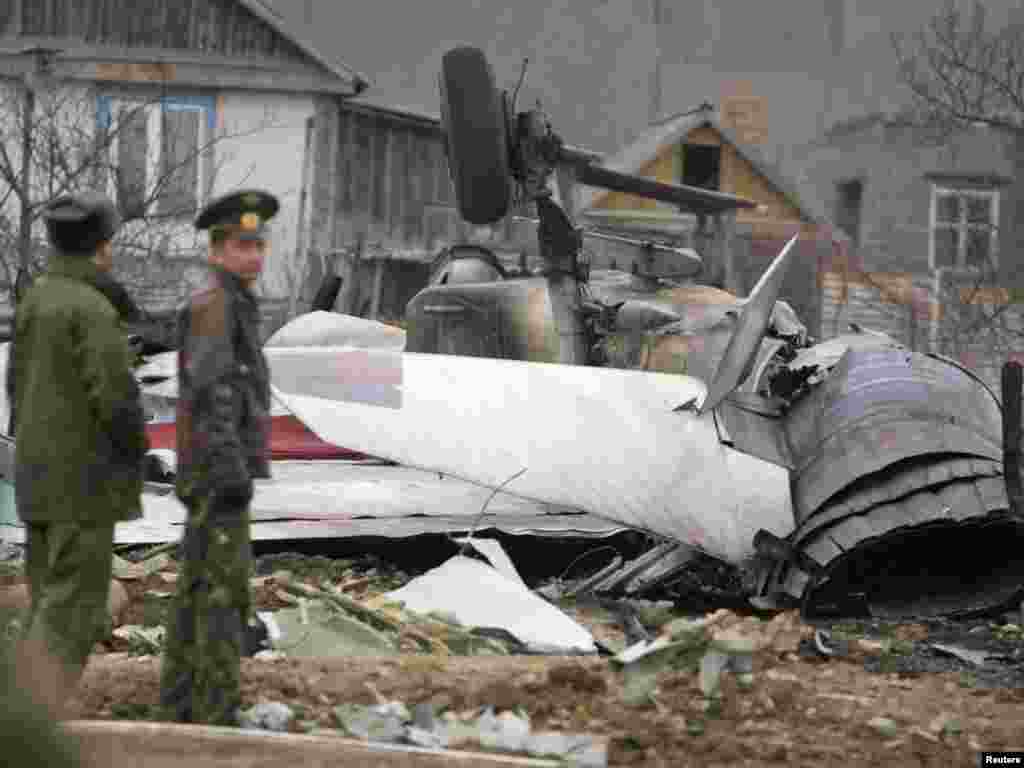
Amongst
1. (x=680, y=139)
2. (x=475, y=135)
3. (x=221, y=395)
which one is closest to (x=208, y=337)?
(x=221, y=395)

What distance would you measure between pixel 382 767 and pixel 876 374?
4841mm

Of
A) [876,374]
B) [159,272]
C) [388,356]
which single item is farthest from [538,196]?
[159,272]

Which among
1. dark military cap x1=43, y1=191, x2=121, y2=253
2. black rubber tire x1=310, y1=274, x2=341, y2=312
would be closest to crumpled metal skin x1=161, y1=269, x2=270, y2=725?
dark military cap x1=43, y1=191, x2=121, y2=253

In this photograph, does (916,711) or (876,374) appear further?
(876,374)

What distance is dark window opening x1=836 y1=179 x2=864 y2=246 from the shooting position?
128 feet

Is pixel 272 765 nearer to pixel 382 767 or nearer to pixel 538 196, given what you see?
pixel 382 767

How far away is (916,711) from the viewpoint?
242 inches

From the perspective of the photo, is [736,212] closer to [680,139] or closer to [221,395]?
[680,139]

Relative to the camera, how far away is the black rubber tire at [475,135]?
869 cm

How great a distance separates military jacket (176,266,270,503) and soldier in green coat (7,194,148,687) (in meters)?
0.22

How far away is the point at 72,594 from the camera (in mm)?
5328

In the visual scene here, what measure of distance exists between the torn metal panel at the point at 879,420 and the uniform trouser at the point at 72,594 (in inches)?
147

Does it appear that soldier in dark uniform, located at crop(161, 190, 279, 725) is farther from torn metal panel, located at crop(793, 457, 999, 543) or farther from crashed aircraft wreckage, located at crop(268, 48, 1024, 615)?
torn metal panel, located at crop(793, 457, 999, 543)

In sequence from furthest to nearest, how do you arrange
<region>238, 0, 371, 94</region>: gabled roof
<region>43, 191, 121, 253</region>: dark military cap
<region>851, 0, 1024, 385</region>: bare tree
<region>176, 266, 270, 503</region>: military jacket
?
<region>238, 0, 371, 94</region>: gabled roof, <region>851, 0, 1024, 385</region>: bare tree, <region>43, 191, 121, 253</region>: dark military cap, <region>176, 266, 270, 503</region>: military jacket
